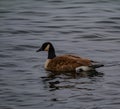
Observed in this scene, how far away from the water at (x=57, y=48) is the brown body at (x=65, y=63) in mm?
345

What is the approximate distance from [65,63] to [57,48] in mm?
2691

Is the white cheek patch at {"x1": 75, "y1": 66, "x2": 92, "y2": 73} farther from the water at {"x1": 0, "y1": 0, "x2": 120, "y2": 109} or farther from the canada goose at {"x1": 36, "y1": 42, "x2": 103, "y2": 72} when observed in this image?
the water at {"x1": 0, "y1": 0, "x2": 120, "y2": 109}

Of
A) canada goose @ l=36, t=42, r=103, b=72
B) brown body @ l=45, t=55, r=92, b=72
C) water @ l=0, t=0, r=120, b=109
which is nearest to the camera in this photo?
water @ l=0, t=0, r=120, b=109

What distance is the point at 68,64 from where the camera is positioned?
1823 cm

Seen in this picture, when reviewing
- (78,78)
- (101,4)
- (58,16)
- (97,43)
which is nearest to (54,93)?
(78,78)

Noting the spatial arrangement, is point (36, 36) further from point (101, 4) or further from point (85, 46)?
point (101, 4)

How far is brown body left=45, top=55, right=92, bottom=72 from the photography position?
1797cm

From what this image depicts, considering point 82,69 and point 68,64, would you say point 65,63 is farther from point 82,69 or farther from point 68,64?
point 82,69

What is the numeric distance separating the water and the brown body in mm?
345

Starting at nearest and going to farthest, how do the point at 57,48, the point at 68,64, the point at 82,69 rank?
the point at 82,69 < the point at 68,64 < the point at 57,48

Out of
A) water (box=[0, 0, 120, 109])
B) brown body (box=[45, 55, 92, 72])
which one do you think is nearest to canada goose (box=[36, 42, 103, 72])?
brown body (box=[45, 55, 92, 72])

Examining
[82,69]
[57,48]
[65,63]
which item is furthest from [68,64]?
[57,48]

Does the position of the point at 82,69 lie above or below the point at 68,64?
below

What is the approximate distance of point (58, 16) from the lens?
2697 centimetres
